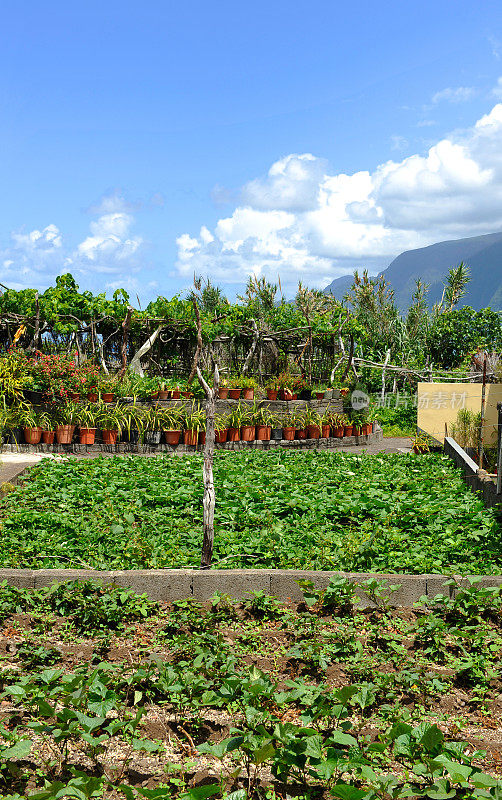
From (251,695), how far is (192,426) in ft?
27.6

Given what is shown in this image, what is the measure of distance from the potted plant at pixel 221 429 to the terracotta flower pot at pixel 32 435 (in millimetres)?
3200

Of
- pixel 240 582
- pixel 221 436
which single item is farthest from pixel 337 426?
pixel 240 582

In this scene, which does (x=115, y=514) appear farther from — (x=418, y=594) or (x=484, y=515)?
(x=484, y=515)

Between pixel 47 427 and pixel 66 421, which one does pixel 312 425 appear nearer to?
pixel 66 421

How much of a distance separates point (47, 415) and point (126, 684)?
346 inches

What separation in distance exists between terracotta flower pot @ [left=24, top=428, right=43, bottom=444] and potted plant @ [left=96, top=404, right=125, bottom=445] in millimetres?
1057

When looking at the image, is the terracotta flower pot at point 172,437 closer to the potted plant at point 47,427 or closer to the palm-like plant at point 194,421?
the palm-like plant at point 194,421

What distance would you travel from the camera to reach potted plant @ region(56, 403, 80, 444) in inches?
434

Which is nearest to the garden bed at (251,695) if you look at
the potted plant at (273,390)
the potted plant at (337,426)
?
the potted plant at (337,426)

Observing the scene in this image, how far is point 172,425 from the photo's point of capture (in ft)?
36.6

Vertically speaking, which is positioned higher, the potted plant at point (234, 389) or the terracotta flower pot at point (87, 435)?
the potted plant at point (234, 389)

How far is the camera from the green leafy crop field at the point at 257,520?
485cm

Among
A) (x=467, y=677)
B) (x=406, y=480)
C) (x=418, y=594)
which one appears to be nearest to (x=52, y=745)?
(x=467, y=677)

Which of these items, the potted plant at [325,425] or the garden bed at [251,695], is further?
the potted plant at [325,425]
